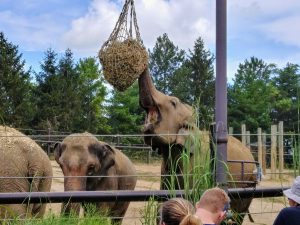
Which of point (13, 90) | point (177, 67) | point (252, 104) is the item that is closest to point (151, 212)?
point (13, 90)

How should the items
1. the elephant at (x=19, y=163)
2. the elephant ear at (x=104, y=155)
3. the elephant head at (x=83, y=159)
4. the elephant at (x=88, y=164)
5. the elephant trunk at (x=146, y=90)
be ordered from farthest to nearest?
the elephant ear at (x=104, y=155) < the elephant at (x=19, y=163) < the elephant head at (x=83, y=159) < the elephant at (x=88, y=164) < the elephant trunk at (x=146, y=90)

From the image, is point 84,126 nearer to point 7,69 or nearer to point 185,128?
point 7,69

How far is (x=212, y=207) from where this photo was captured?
3.39 meters

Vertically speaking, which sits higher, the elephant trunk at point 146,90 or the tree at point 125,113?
the tree at point 125,113

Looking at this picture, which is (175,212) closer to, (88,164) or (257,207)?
(88,164)

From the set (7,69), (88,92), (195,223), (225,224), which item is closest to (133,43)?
(225,224)

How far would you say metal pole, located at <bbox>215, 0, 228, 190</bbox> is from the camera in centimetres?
425

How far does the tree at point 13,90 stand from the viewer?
39781 millimetres

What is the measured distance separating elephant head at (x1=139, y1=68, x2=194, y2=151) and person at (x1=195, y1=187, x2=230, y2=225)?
240cm

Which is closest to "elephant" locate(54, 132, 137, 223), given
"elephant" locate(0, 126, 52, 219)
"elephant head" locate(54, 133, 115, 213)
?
"elephant head" locate(54, 133, 115, 213)

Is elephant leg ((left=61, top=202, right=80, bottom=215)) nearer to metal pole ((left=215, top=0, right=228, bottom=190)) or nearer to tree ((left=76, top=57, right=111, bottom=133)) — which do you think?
metal pole ((left=215, top=0, right=228, bottom=190))

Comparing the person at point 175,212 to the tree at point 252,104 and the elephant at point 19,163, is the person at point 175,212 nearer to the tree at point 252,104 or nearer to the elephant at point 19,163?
the elephant at point 19,163

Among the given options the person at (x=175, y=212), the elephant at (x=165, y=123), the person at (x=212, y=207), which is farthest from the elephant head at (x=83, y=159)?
the person at (x=175, y=212)

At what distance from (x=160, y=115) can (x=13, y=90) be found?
124ft
